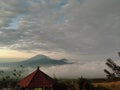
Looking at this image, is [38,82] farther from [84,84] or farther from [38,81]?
[84,84]

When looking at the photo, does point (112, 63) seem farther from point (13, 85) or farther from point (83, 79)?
point (13, 85)

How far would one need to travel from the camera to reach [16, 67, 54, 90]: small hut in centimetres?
4347

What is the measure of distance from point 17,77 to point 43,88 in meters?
27.0

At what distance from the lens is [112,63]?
1940 inches

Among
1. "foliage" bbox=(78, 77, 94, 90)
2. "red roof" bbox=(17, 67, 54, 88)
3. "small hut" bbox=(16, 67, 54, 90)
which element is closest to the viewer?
"small hut" bbox=(16, 67, 54, 90)

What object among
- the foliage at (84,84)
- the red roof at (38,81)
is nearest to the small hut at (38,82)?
the red roof at (38,81)

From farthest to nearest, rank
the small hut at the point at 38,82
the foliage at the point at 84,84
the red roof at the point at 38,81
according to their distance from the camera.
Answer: the foliage at the point at 84,84
the red roof at the point at 38,81
the small hut at the point at 38,82

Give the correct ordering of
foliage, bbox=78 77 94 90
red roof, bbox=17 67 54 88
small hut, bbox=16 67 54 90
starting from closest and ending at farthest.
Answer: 1. small hut, bbox=16 67 54 90
2. red roof, bbox=17 67 54 88
3. foliage, bbox=78 77 94 90

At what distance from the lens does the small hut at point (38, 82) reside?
43.5 meters

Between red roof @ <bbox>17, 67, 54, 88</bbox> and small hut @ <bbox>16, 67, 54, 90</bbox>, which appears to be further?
red roof @ <bbox>17, 67, 54, 88</bbox>

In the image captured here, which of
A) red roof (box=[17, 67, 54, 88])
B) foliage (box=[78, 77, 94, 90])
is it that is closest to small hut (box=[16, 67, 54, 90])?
red roof (box=[17, 67, 54, 88])

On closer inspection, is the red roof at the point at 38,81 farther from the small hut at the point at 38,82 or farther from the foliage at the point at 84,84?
the foliage at the point at 84,84

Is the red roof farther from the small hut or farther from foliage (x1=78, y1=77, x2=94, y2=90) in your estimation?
foliage (x1=78, y1=77, x2=94, y2=90)

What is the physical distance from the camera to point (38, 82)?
44.7 meters
